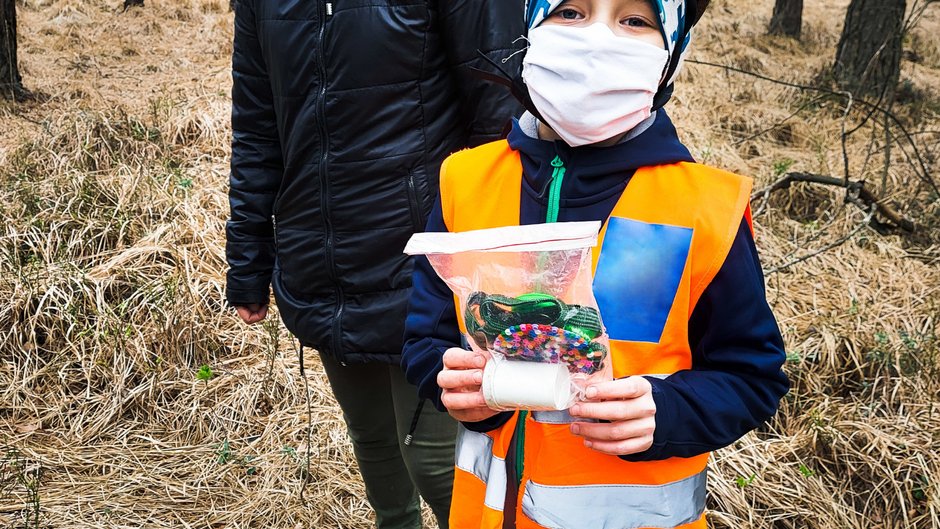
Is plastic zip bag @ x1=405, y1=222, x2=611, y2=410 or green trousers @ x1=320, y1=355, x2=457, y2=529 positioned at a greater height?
plastic zip bag @ x1=405, y1=222, x2=611, y2=410

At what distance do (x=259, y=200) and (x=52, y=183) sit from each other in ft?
9.69

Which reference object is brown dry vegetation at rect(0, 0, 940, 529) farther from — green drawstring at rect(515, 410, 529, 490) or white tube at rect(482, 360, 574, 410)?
white tube at rect(482, 360, 574, 410)

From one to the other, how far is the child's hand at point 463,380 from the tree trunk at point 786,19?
9.75 meters

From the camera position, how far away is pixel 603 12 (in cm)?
121

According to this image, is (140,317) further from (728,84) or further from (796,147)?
(728,84)

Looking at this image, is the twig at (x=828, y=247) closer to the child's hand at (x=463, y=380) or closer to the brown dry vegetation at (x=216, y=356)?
the brown dry vegetation at (x=216, y=356)

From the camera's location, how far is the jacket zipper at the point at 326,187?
1.74 metres

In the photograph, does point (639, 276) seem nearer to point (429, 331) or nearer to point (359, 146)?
point (429, 331)

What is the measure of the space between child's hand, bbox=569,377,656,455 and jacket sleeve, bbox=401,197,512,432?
0.88 feet

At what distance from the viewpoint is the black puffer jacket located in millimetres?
1713

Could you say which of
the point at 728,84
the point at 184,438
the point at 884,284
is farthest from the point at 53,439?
the point at 728,84

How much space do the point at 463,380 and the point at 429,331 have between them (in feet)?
0.79

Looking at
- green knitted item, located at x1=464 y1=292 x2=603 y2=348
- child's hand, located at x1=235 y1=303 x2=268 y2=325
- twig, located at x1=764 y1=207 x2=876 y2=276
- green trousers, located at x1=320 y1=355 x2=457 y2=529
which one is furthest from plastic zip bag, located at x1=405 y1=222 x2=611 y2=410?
twig, located at x1=764 y1=207 x2=876 y2=276

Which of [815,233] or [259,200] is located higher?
[259,200]
